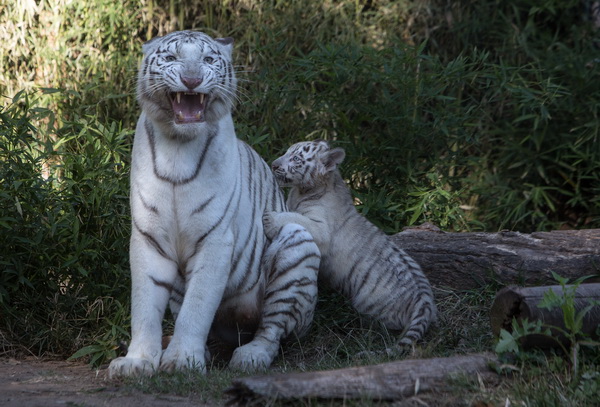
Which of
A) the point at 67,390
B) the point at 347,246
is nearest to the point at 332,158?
the point at 347,246

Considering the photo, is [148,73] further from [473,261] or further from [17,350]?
[473,261]

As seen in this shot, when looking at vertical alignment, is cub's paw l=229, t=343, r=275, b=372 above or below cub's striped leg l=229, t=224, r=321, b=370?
below

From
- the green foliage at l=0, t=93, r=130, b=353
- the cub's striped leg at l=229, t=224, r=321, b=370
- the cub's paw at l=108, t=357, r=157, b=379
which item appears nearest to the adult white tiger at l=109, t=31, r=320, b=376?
the cub's paw at l=108, t=357, r=157, b=379

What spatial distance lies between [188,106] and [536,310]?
173 cm

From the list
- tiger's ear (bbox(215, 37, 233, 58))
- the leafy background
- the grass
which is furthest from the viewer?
the leafy background

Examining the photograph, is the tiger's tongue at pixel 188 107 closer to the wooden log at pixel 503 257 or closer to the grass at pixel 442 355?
the grass at pixel 442 355

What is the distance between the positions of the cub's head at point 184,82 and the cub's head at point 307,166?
1.01 metres

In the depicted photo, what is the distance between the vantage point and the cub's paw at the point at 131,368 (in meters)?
3.44

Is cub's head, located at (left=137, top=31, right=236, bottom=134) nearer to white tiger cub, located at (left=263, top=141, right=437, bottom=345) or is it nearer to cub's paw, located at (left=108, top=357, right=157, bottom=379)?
white tiger cub, located at (left=263, top=141, right=437, bottom=345)

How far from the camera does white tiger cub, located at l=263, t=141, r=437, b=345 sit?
14.3ft

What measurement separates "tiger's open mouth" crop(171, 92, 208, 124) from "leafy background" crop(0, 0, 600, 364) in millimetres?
1158

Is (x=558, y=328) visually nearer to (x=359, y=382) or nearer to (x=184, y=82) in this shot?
(x=359, y=382)

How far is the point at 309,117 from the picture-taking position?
5.83 m

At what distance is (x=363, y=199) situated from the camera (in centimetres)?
530
